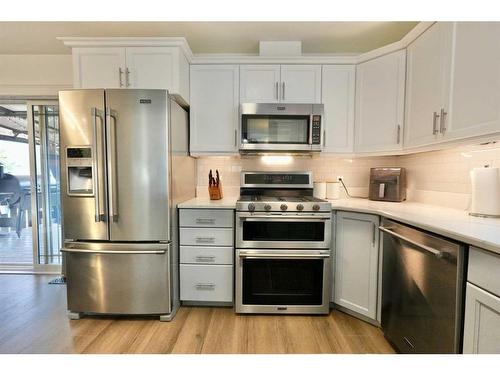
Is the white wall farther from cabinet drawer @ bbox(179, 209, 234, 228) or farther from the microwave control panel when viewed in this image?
the microwave control panel

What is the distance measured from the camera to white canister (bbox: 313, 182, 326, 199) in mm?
2375

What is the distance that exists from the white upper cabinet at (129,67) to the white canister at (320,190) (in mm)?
1547

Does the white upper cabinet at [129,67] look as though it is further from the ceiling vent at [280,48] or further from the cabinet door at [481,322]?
the cabinet door at [481,322]

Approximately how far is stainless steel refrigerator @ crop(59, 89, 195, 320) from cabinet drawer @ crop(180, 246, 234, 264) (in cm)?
15

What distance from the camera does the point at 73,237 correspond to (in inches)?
72.5

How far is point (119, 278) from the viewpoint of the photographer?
6.05 feet

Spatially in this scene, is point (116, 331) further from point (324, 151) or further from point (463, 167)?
point (463, 167)

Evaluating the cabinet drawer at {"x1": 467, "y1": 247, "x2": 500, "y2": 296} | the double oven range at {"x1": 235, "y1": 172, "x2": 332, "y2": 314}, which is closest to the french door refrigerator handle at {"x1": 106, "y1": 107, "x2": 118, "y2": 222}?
the double oven range at {"x1": 235, "y1": 172, "x2": 332, "y2": 314}

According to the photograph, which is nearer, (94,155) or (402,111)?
(94,155)

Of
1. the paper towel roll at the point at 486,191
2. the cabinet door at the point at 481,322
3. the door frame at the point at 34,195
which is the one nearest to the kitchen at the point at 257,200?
the paper towel roll at the point at 486,191

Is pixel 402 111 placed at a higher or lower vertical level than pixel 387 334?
higher
